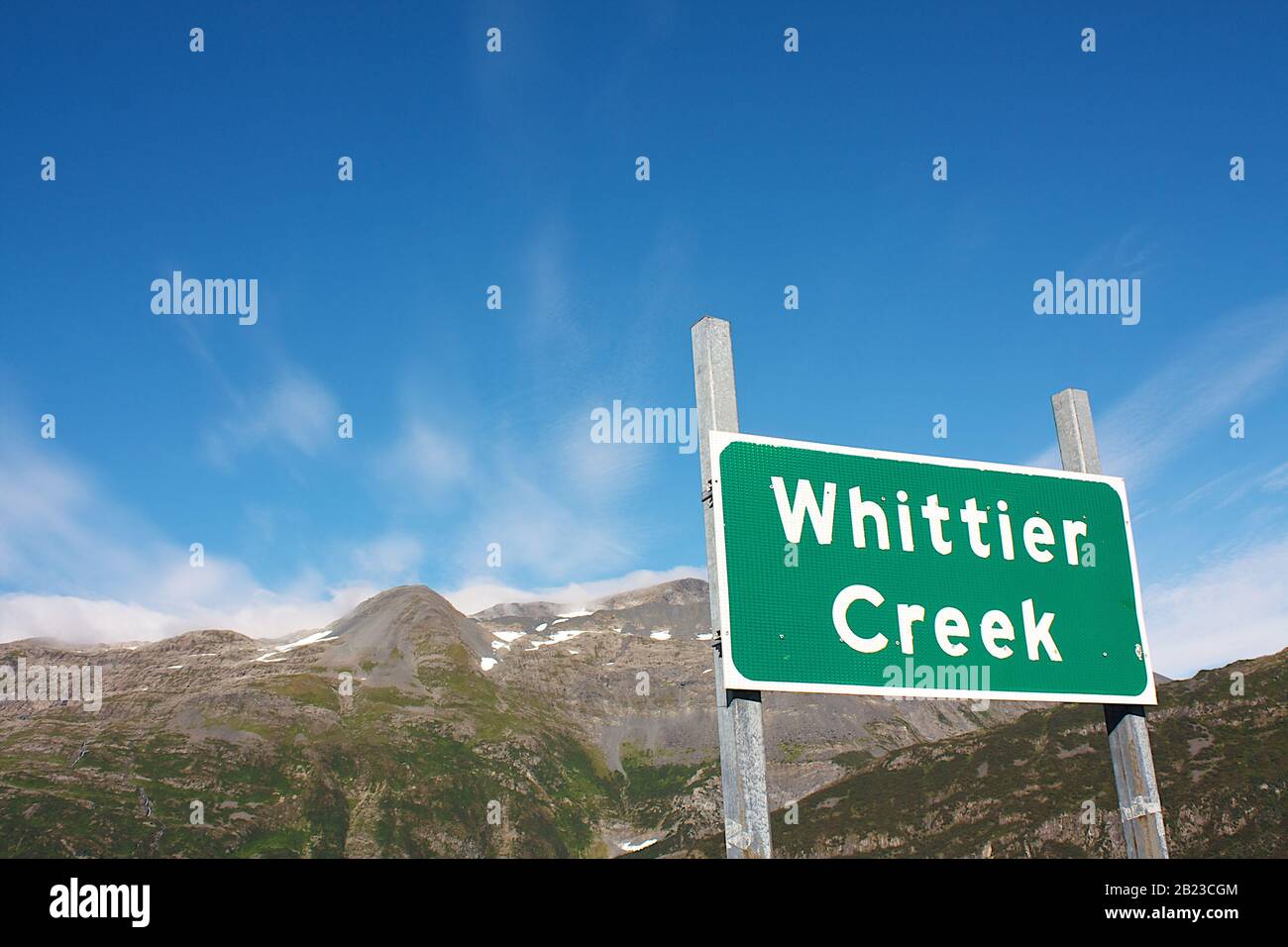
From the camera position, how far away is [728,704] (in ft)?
26.1

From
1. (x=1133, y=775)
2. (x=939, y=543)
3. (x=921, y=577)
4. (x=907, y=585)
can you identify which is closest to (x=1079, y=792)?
(x=1133, y=775)

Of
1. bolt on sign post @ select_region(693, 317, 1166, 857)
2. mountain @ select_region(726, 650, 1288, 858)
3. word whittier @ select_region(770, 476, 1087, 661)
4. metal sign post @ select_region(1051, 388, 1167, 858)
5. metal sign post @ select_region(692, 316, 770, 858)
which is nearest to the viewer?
metal sign post @ select_region(692, 316, 770, 858)

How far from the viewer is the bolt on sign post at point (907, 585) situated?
27.1 ft

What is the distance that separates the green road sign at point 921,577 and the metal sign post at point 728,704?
14 cm

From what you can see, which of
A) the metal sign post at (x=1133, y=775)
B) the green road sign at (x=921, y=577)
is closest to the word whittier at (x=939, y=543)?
the green road sign at (x=921, y=577)

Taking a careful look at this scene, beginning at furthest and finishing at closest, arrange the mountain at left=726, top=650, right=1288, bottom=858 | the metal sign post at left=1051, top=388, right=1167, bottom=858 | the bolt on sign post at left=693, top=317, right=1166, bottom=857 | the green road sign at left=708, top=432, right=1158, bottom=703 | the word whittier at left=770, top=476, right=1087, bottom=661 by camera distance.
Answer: the mountain at left=726, top=650, right=1288, bottom=858 < the metal sign post at left=1051, top=388, right=1167, bottom=858 < the word whittier at left=770, top=476, right=1087, bottom=661 < the green road sign at left=708, top=432, right=1158, bottom=703 < the bolt on sign post at left=693, top=317, right=1166, bottom=857

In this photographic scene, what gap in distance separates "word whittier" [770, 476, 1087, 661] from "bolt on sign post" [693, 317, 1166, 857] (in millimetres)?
17

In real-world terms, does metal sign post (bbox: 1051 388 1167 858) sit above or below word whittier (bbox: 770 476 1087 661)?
below

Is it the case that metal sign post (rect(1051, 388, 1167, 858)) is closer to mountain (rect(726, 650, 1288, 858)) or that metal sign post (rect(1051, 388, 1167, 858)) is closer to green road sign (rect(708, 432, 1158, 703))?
green road sign (rect(708, 432, 1158, 703))

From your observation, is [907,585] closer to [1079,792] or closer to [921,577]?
[921,577]

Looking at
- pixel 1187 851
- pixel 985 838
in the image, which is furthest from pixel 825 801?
pixel 1187 851

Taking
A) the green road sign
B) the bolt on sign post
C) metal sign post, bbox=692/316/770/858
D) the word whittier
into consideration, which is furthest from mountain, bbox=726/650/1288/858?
metal sign post, bbox=692/316/770/858

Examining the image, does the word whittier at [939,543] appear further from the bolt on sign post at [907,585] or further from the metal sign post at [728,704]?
the metal sign post at [728,704]

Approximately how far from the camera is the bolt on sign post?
8.25 m
